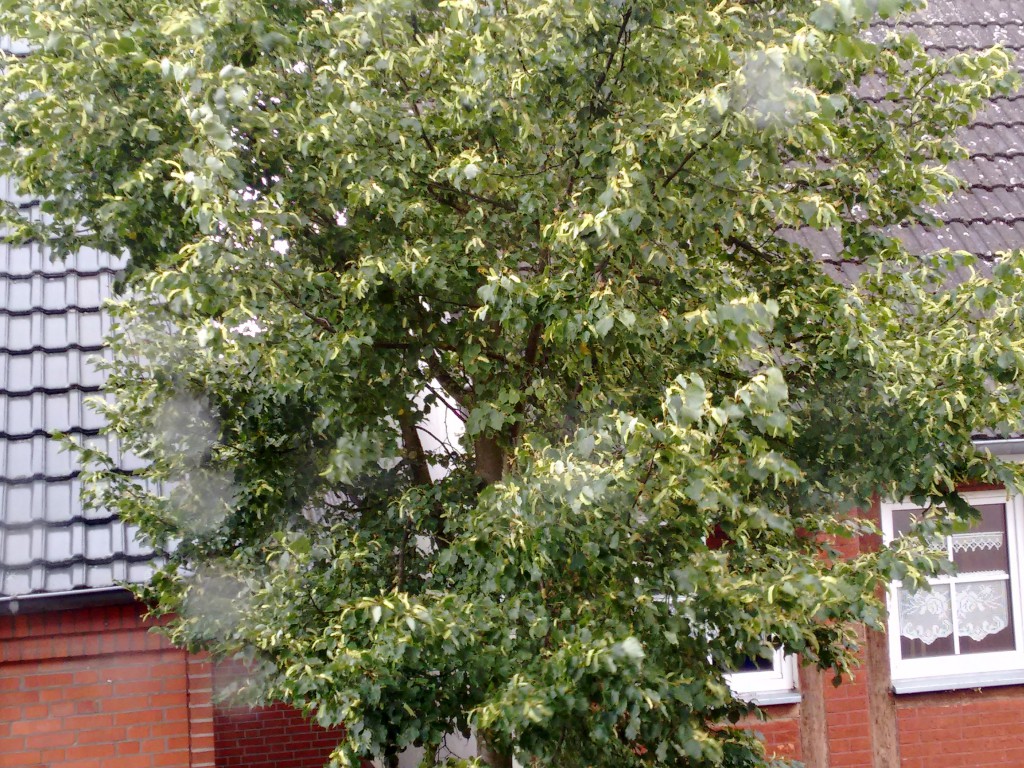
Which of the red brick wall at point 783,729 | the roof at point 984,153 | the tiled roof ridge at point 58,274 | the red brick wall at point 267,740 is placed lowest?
the red brick wall at point 267,740

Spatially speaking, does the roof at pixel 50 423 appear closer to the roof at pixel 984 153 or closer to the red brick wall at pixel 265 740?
the red brick wall at pixel 265 740

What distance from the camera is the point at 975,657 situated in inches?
262

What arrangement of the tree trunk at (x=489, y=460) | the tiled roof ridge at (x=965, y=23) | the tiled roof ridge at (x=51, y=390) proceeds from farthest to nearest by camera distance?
1. the tiled roof ridge at (x=965, y=23)
2. the tiled roof ridge at (x=51, y=390)
3. the tree trunk at (x=489, y=460)

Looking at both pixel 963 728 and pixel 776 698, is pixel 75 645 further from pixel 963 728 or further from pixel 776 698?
pixel 963 728

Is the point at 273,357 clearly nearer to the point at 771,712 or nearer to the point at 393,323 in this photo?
the point at 393,323

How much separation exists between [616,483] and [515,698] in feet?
2.11

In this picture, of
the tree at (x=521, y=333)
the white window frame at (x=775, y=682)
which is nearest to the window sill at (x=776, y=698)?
the white window frame at (x=775, y=682)

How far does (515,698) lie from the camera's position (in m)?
2.84

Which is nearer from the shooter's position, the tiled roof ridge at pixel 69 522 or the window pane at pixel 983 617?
the tiled roof ridge at pixel 69 522

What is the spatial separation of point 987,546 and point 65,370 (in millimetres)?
5655

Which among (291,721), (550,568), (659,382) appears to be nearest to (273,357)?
(550,568)

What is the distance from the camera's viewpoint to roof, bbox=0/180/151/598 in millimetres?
4840

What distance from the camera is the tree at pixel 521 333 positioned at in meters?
2.99

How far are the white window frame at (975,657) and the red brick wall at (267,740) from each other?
4348 mm
